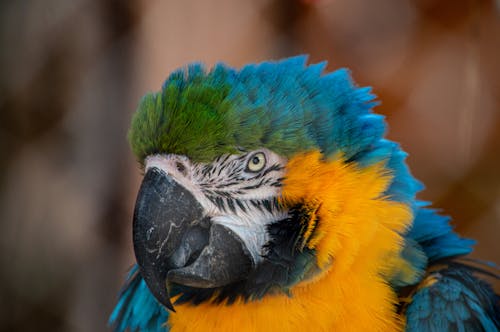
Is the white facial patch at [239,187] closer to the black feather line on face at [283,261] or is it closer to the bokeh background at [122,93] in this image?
the black feather line on face at [283,261]

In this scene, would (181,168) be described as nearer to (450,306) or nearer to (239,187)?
(239,187)

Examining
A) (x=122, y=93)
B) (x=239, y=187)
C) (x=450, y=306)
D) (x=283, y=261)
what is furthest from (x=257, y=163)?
(x=122, y=93)

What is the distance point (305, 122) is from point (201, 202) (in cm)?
19

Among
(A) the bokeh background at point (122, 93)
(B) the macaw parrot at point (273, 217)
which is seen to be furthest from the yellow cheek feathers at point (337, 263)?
(A) the bokeh background at point (122, 93)

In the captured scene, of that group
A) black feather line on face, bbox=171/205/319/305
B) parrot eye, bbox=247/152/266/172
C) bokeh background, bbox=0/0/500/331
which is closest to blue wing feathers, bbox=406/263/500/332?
black feather line on face, bbox=171/205/319/305

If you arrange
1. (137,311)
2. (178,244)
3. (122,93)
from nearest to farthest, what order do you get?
(178,244) → (137,311) → (122,93)

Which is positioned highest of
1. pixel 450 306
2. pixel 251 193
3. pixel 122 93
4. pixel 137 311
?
pixel 122 93

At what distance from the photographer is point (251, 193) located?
76cm

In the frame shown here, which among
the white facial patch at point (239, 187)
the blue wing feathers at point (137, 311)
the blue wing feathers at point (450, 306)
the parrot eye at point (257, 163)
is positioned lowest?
the blue wing feathers at point (137, 311)

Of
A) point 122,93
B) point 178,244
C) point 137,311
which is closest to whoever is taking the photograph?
point 178,244

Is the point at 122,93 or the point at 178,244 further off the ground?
the point at 122,93

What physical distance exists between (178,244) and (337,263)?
225 mm

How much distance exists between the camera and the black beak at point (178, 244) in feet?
2.34

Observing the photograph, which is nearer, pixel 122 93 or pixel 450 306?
pixel 450 306
